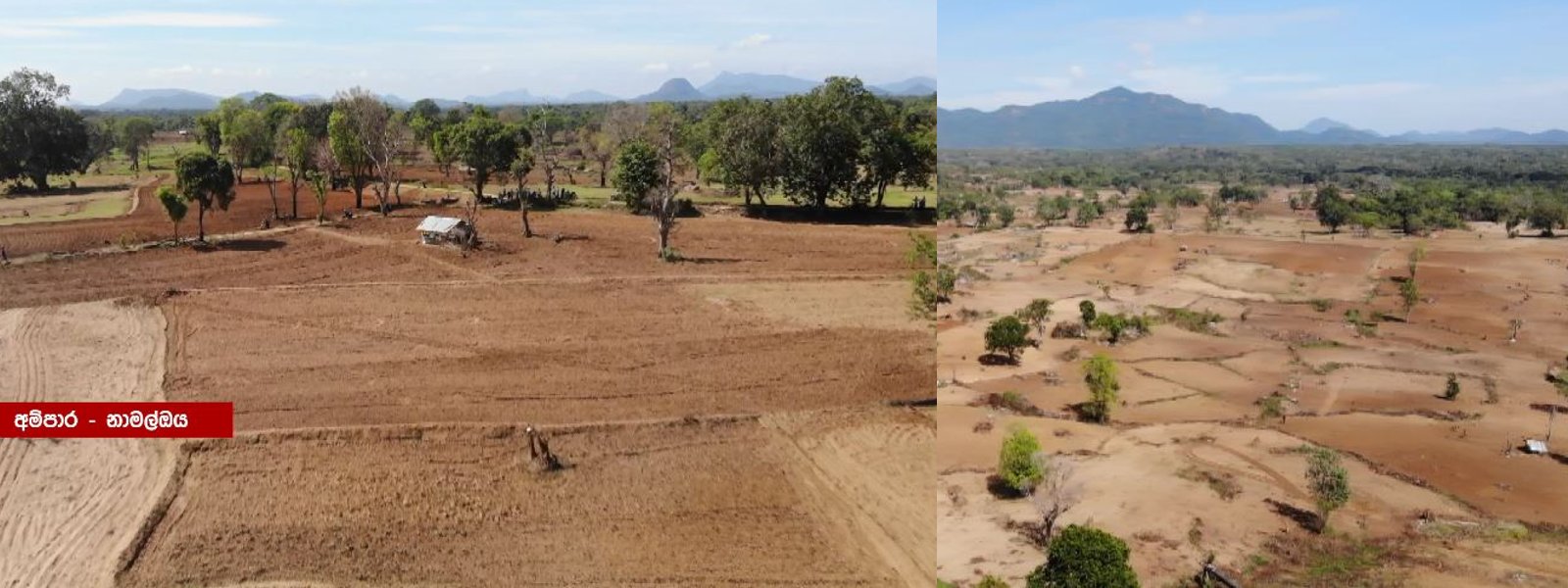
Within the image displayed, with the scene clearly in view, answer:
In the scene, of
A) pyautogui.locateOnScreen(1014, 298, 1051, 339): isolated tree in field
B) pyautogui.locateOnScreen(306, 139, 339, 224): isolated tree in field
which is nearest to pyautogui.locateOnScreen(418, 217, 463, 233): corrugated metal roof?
pyautogui.locateOnScreen(306, 139, 339, 224): isolated tree in field

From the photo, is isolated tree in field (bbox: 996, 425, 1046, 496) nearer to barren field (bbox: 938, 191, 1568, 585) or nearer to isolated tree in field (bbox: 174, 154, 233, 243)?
barren field (bbox: 938, 191, 1568, 585)

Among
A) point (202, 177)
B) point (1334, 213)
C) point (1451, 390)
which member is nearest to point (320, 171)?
point (202, 177)

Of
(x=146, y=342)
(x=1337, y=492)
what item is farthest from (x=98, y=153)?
(x=1337, y=492)

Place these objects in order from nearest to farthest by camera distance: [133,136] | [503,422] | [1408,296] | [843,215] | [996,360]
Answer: [503,422] < [996,360] < [1408,296] < [843,215] < [133,136]

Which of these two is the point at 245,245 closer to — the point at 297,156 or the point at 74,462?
the point at 297,156

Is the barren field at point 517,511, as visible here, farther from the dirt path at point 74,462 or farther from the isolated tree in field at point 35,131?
the isolated tree in field at point 35,131

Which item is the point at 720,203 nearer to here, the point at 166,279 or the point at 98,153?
the point at 166,279

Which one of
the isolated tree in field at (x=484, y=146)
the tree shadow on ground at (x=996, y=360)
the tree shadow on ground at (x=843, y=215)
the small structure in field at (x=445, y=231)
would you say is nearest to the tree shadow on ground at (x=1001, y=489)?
the tree shadow on ground at (x=996, y=360)
